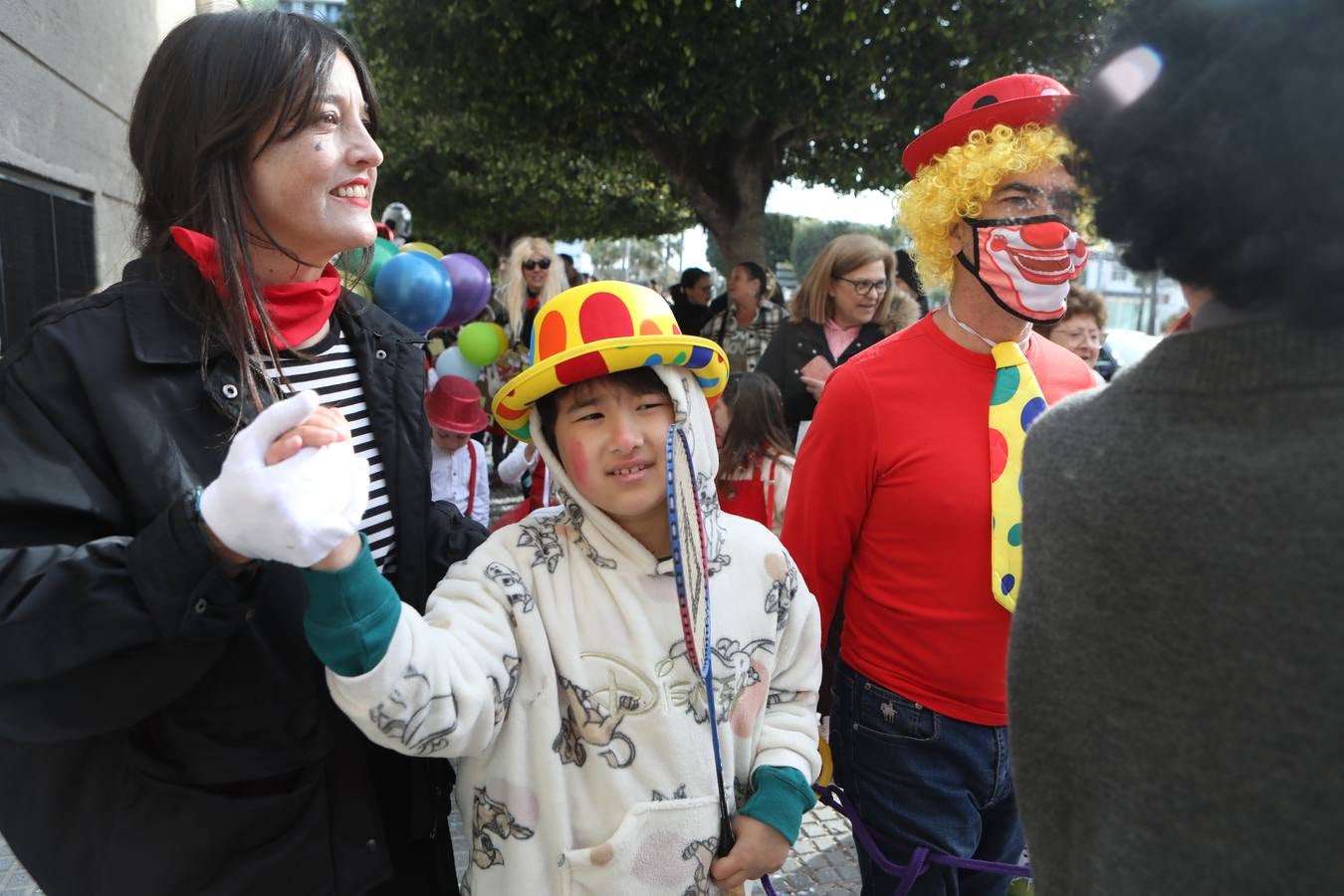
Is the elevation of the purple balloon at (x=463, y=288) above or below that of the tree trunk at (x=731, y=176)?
below

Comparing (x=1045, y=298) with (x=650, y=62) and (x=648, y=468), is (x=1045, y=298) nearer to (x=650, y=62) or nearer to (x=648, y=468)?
(x=648, y=468)

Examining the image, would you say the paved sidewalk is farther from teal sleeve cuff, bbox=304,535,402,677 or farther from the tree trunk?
the tree trunk

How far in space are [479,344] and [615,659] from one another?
14.9ft

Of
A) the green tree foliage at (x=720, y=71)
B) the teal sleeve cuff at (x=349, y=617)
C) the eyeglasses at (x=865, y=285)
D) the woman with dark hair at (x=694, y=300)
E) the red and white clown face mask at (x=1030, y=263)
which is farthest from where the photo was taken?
the woman with dark hair at (x=694, y=300)

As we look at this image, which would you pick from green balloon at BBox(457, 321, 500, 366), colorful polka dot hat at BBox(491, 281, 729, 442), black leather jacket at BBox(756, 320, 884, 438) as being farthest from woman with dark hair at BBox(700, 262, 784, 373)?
colorful polka dot hat at BBox(491, 281, 729, 442)

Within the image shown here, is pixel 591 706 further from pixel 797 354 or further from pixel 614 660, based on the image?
pixel 797 354

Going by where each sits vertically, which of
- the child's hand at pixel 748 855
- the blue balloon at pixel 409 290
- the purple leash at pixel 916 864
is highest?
the blue balloon at pixel 409 290

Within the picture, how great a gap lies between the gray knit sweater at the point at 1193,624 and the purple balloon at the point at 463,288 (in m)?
5.04

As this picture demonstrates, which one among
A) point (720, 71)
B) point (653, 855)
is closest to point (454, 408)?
point (653, 855)

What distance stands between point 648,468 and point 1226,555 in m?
0.96

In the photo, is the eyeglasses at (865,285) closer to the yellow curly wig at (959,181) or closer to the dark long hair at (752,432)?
the dark long hair at (752,432)

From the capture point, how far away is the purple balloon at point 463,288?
5688 millimetres

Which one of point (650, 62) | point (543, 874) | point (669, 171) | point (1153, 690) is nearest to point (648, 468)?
point (543, 874)

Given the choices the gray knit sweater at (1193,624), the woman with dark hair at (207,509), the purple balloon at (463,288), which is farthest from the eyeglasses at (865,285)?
the gray knit sweater at (1193,624)
